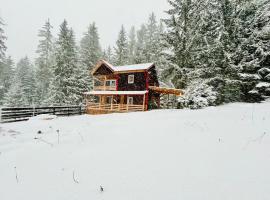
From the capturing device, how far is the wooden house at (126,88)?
27875mm

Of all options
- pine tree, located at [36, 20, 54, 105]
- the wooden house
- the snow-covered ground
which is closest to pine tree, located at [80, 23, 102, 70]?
the wooden house

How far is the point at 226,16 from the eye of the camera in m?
21.4

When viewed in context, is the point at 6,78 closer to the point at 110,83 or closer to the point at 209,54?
the point at 110,83

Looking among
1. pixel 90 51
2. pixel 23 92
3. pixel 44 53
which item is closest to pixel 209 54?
pixel 90 51

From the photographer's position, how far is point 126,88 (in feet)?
98.1

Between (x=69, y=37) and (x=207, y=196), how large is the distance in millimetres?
38205

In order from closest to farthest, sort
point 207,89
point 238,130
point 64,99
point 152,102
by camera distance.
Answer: point 238,130 → point 207,89 → point 152,102 → point 64,99

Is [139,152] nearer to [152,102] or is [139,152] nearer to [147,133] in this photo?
[147,133]

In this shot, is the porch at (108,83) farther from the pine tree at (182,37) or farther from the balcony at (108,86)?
the pine tree at (182,37)

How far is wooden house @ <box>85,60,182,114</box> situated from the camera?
27.9 metres

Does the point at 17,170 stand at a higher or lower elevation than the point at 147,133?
lower

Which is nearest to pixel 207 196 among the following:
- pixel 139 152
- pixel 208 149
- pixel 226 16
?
pixel 208 149

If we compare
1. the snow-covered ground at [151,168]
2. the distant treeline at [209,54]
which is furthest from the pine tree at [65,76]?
the snow-covered ground at [151,168]

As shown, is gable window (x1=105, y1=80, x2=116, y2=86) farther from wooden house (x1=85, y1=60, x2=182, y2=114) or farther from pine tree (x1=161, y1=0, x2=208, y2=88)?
pine tree (x1=161, y1=0, x2=208, y2=88)
